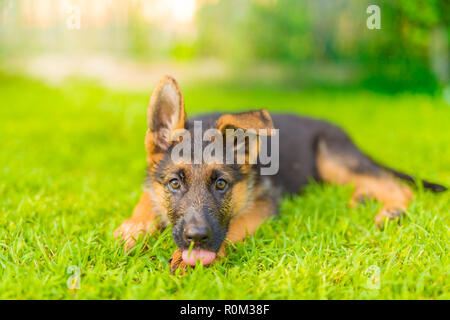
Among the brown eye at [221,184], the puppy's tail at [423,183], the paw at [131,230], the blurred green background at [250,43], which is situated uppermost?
the blurred green background at [250,43]

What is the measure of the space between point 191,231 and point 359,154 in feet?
9.83

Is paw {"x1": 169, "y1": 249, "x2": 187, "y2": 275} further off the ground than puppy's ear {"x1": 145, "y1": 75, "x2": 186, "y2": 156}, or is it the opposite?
puppy's ear {"x1": 145, "y1": 75, "x2": 186, "y2": 156}

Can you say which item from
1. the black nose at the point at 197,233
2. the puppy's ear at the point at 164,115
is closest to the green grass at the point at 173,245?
the black nose at the point at 197,233

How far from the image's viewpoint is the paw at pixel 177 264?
120 inches

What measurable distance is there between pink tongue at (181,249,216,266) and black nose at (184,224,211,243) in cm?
Answer: 10

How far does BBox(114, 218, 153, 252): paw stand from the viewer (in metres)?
3.34

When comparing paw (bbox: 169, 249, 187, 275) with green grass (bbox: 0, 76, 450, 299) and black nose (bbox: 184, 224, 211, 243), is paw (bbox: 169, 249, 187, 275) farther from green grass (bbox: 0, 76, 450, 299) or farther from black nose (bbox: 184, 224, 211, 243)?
black nose (bbox: 184, 224, 211, 243)

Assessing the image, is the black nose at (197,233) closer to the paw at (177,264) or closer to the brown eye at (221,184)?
the paw at (177,264)

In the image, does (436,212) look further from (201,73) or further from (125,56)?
(201,73)

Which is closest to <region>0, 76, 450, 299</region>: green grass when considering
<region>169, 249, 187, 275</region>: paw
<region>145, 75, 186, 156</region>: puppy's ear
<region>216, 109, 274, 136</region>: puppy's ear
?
<region>169, 249, 187, 275</region>: paw

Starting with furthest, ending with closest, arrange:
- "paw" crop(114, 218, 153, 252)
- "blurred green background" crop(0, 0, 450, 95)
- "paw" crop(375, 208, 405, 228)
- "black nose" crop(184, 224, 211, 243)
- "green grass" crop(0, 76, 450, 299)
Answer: "blurred green background" crop(0, 0, 450, 95) → "paw" crop(375, 208, 405, 228) → "paw" crop(114, 218, 153, 252) → "black nose" crop(184, 224, 211, 243) → "green grass" crop(0, 76, 450, 299)

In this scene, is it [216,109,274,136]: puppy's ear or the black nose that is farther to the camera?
[216,109,274,136]: puppy's ear

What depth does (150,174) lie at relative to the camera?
12.8 feet
